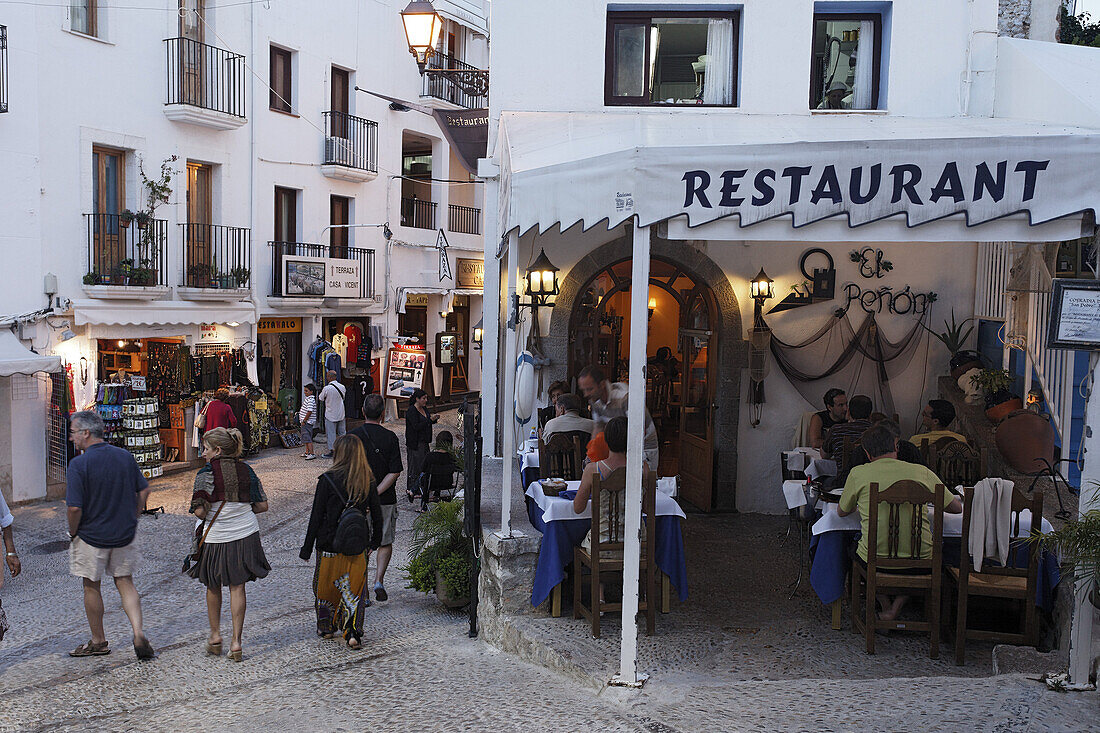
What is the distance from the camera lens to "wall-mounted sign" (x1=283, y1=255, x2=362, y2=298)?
60.2 feet

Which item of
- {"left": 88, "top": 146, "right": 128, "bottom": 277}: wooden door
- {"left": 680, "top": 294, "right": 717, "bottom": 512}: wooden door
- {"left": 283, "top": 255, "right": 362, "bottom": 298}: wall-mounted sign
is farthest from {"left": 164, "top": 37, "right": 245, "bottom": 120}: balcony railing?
{"left": 680, "top": 294, "right": 717, "bottom": 512}: wooden door

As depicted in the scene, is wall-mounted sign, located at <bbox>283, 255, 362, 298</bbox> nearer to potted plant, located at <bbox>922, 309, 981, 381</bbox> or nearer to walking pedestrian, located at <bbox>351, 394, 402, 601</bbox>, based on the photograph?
walking pedestrian, located at <bbox>351, 394, 402, 601</bbox>

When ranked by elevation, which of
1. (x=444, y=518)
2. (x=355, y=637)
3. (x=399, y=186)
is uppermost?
(x=399, y=186)

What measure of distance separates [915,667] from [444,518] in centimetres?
354

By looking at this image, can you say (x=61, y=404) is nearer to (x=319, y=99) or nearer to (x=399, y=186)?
(x=319, y=99)

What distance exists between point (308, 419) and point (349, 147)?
686cm

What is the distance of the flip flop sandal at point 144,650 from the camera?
247 inches

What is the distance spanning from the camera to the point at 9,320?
1261cm

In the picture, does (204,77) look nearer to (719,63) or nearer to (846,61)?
(719,63)

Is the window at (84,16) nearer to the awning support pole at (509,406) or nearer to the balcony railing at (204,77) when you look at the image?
the balcony railing at (204,77)

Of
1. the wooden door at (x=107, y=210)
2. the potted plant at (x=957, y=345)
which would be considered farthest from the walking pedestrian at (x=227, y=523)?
the wooden door at (x=107, y=210)

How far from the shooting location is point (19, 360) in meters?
11.8

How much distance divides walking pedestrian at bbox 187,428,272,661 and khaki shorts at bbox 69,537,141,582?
49cm

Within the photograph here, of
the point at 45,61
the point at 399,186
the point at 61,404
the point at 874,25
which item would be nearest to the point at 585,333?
the point at 874,25
